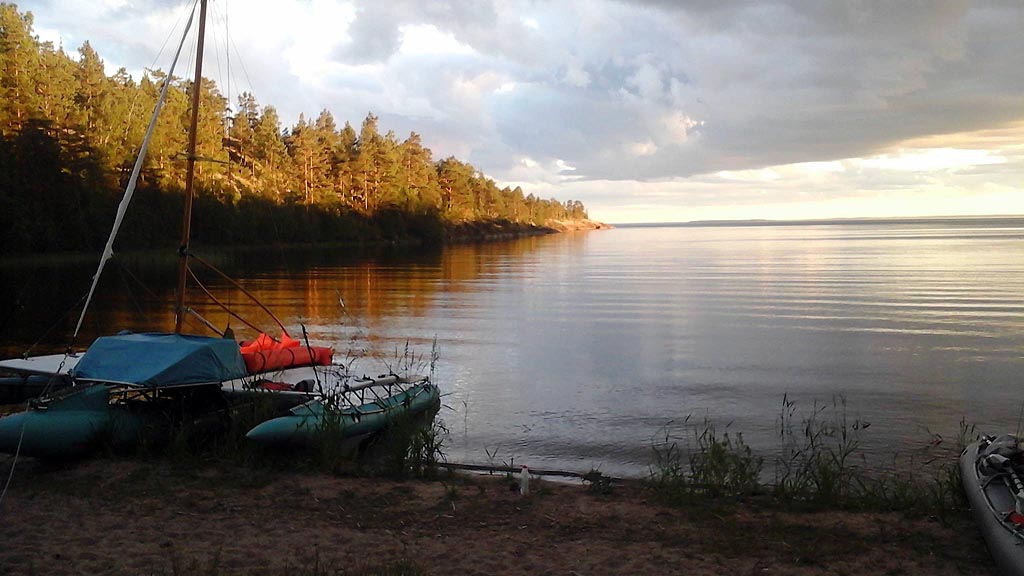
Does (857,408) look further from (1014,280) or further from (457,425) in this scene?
(1014,280)

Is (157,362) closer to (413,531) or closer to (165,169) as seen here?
(413,531)

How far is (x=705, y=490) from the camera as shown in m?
8.59

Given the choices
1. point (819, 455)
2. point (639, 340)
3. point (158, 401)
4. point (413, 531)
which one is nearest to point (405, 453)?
point (413, 531)

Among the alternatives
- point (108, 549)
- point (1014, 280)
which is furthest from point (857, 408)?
point (1014, 280)

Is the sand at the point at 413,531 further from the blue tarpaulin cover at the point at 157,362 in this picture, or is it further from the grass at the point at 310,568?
the blue tarpaulin cover at the point at 157,362

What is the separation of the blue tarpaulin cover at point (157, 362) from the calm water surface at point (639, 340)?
12.0 ft

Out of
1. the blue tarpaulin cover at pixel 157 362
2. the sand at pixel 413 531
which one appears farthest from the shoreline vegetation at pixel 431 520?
the blue tarpaulin cover at pixel 157 362

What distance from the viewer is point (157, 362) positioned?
1019cm

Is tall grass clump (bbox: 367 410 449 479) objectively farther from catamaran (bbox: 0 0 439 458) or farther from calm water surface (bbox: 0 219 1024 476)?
calm water surface (bbox: 0 219 1024 476)

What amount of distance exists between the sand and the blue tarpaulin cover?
130 centimetres

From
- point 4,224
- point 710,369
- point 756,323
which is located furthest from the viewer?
point 4,224

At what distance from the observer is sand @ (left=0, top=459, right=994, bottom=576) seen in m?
6.46

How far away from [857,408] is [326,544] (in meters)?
11.3

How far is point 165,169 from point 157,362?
56957 mm
